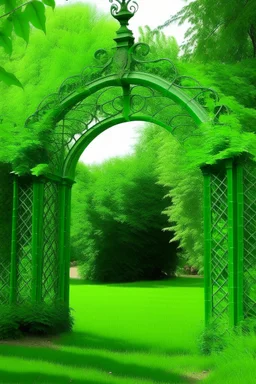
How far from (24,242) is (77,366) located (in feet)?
7.85

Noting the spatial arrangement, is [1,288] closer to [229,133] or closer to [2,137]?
[2,137]

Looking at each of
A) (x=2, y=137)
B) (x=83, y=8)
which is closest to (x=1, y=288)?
(x=2, y=137)

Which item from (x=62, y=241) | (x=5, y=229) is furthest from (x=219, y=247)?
(x=5, y=229)

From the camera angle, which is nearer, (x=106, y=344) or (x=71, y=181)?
(x=106, y=344)

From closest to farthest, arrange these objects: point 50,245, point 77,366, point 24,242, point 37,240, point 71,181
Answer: point 77,366, point 37,240, point 24,242, point 50,245, point 71,181

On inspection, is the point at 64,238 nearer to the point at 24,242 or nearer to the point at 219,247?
the point at 24,242

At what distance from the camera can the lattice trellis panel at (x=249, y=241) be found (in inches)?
229

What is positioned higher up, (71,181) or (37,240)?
(71,181)

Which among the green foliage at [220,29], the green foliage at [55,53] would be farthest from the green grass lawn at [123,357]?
the green foliage at [55,53]

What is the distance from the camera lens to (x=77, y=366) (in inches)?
215

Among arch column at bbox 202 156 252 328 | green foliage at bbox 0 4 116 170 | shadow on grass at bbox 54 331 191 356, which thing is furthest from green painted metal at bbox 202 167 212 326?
green foliage at bbox 0 4 116 170

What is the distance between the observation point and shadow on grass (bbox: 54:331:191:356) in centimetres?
648

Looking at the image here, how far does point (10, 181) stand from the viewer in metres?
7.57

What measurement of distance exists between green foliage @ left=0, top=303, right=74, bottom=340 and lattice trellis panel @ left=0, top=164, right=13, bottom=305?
38 cm
